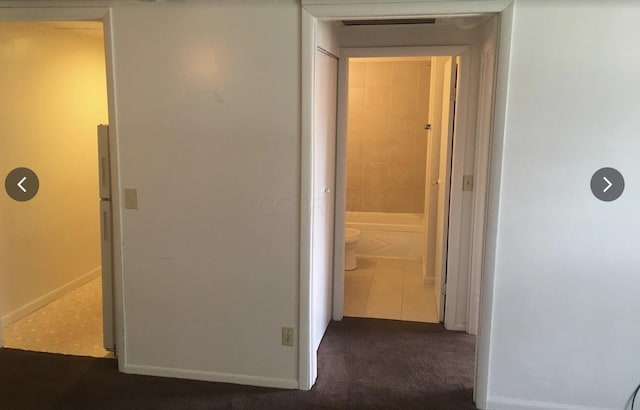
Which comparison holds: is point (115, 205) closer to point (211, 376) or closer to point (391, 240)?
point (211, 376)

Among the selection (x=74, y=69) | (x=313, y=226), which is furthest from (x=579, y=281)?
(x=74, y=69)

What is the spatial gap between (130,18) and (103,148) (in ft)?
2.42

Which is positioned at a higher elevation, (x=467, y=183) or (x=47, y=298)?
(x=467, y=183)

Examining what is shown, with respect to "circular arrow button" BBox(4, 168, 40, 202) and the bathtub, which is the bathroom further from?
"circular arrow button" BBox(4, 168, 40, 202)

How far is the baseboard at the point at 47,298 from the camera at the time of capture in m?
3.73

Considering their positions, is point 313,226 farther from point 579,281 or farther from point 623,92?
point 623,92

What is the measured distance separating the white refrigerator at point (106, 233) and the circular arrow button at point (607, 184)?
2.55 metres

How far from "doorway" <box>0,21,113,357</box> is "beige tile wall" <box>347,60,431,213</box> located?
2901 millimetres

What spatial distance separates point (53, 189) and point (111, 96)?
1.60m

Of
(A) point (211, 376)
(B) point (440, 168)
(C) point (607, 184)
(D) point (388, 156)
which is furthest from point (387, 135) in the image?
(A) point (211, 376)

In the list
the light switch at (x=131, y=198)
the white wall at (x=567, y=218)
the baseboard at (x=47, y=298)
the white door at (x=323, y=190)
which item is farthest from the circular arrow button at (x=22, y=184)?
the white wall at (x=567, y=218)

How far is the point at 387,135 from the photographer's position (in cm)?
631

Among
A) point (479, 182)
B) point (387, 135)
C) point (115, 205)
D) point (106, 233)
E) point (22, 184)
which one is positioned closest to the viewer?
point (115, 205)

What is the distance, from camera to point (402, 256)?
573cm
